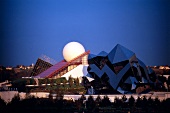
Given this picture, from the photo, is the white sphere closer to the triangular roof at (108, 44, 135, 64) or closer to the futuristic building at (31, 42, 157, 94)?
the futuristic building at (31, 42, 157, 94)

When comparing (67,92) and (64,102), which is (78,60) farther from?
(64,102)

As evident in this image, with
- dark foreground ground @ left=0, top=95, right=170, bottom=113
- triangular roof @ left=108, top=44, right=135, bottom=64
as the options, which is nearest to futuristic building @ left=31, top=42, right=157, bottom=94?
triangular roof @ left=108, top=44, right=135, bottom=64

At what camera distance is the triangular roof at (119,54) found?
102ft

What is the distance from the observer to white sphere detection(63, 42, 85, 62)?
4569 cm

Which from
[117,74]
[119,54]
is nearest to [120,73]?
[117,74]

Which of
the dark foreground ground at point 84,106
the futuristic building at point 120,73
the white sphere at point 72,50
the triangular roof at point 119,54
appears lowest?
the dark foreground ground at point 84,106

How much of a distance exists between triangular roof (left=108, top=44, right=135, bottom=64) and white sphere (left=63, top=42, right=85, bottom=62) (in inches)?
548

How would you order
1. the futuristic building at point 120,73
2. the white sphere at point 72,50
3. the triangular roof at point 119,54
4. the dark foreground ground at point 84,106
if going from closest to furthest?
1. the dark foreground ground at point 84,106
2. the futuristic building at point 120,73
3. the triangular roof at point 119,54
4. the white sphere at point 72,50

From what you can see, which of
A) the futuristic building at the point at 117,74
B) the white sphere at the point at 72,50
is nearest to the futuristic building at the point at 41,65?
the white sphere at the point at 72,50

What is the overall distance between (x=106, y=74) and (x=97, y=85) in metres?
1.65

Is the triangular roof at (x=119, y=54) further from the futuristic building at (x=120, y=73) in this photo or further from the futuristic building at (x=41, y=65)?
the futuristic building at (x=41, y=65)

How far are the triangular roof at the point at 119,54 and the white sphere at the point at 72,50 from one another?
13915mm

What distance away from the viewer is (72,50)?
45719mm

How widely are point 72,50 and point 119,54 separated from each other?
15172 mm
